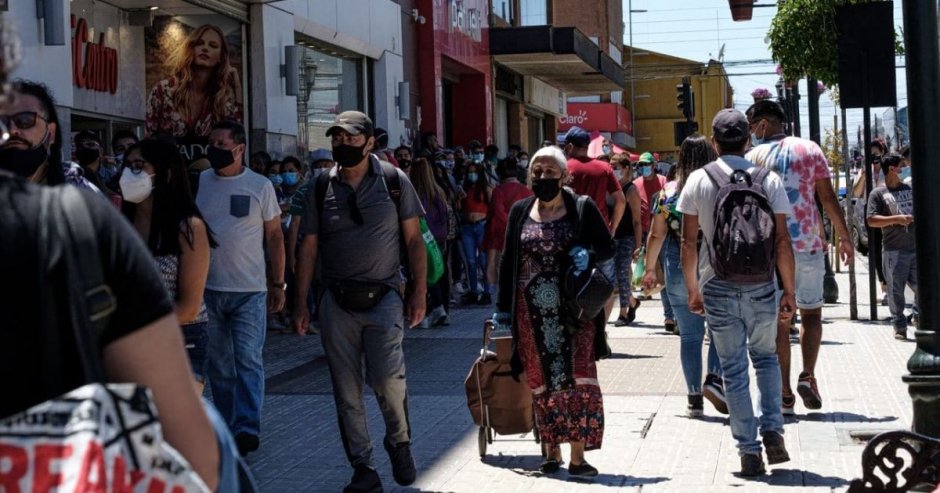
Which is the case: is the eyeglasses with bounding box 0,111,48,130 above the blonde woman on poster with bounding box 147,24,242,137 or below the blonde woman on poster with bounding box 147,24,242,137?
below

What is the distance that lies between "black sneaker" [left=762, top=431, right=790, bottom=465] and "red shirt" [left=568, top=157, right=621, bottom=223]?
5.09m

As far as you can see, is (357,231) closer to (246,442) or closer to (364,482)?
(364,482)

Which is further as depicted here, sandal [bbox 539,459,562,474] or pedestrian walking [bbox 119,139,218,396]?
sandal [bbox 539,459,562,474]

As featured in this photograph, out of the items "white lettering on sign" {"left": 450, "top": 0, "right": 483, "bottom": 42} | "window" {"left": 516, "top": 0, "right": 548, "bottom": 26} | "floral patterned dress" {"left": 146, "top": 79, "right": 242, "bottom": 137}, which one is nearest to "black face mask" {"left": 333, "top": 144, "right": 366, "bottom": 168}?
"floral patterned dress" {"left": 146, "top": 79, "right": 242, "bottom": 137}

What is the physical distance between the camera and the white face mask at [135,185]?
6395mm

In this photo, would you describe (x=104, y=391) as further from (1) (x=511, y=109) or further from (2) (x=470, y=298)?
(1) (x=511, y=109)

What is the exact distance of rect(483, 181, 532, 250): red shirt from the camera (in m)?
12.5

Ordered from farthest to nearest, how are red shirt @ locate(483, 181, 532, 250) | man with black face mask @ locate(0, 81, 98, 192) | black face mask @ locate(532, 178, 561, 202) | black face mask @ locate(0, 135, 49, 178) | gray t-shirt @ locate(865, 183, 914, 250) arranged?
gray t-shirt @ locate(865, 183, 914, 250) < red shirt @ locate(483, 181, 532, 250) < black face mask @ locate(532, 178, 561, 202) < man with black face mask @ locate(0, 81, 98, 192) < black face mask @ locate(0, 135, 49, 178)

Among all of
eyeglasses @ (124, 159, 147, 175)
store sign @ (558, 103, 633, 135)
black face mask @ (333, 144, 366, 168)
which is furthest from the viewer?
store sign @ (558, 103, 633, 135)

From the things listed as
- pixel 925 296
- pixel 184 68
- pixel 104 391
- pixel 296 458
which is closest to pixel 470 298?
pixel 184 68

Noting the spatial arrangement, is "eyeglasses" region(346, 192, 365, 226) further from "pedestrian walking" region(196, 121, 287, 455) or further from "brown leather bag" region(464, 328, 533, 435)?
"brown leather bag" region(464, 328, 533, 435)

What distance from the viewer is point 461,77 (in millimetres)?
30281

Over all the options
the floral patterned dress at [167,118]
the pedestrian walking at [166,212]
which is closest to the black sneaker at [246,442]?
the pedestrian walking at [166,212]

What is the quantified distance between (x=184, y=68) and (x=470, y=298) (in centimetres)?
458
